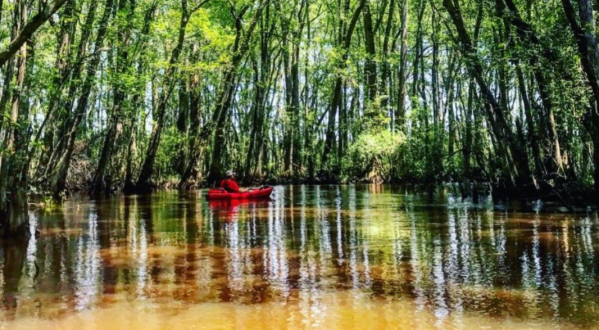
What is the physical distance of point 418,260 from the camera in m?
7.69

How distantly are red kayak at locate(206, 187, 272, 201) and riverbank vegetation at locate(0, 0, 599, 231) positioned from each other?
4.82m

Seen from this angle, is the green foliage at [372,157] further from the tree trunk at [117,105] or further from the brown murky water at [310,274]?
the brown murky water at [310,274]

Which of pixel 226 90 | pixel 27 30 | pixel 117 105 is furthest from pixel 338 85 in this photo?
pixel 27 30

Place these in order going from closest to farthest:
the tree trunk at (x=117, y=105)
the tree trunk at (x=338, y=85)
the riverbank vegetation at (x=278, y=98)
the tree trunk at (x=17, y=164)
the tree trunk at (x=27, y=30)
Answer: the tree trunk at (x=27, y=30)
the tree trunk at (x=17, y=164)
the riverbank vegetation at (x=278, y=98)
the tree trunk at (x=117, y=105)
the tree trunk at (x=338, y=85)

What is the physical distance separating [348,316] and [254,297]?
3.81 feet

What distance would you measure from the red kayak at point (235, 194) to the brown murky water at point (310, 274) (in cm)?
590

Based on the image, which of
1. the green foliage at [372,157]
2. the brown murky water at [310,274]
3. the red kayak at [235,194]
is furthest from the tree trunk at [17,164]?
the green foliage at [372,157]

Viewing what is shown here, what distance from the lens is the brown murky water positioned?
5.11 meters

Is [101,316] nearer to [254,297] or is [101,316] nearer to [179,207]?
[254,297]

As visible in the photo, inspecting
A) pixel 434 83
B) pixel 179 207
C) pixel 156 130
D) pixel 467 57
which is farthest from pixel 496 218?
pixel 434 83

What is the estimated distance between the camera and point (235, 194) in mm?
19016

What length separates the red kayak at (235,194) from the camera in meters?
18.7

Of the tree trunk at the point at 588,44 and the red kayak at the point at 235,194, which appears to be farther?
the red kayak at the point at 235,194

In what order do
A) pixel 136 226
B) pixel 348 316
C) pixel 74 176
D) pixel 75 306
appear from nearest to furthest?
pixel 348 316 < pixel 75 306 < pixel 136 226 < pixel 74 176
